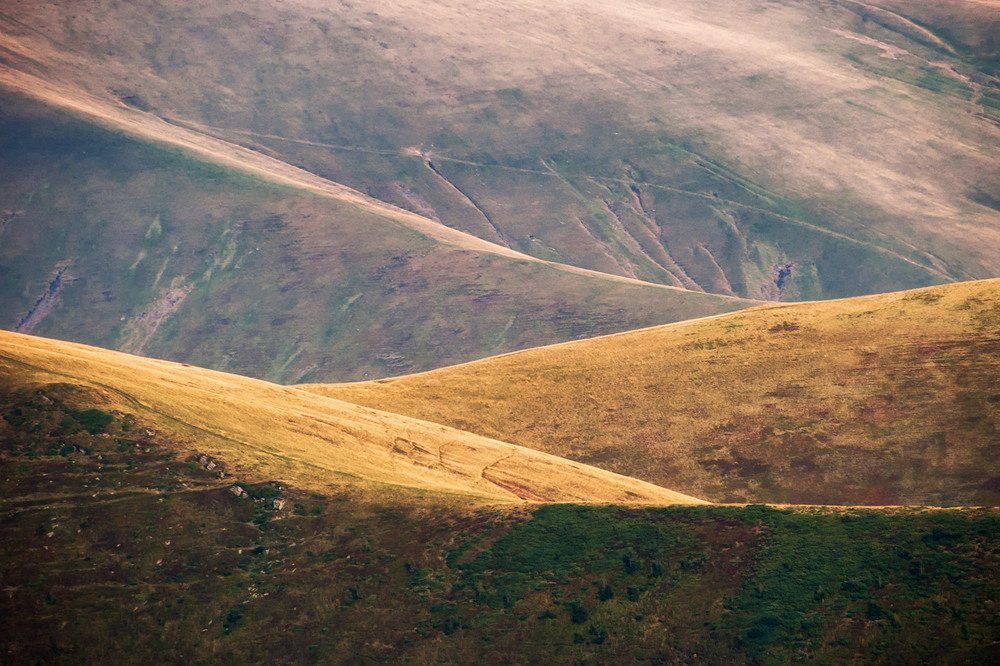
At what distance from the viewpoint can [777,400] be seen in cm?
10319

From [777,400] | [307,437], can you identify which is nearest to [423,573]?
[307,437]

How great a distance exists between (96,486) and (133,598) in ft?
26.0

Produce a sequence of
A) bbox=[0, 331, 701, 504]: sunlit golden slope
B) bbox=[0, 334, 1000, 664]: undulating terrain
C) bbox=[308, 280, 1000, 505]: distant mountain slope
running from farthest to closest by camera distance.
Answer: bbox=[308, 280, 1000, 505]: distant mountain slope → bbox=[0, 331, 701, 504]: sunlit golden slope → bbox=[0, 334, 1000, 664]: undulating terrain

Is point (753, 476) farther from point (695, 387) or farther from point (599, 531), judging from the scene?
point (599, 531)

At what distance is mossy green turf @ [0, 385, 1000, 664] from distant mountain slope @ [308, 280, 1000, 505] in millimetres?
34899

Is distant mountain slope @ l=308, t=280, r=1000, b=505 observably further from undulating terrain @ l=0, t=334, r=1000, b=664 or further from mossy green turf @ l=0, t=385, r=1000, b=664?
mossy green turf @ l=0, t=385, r=1000, b=664

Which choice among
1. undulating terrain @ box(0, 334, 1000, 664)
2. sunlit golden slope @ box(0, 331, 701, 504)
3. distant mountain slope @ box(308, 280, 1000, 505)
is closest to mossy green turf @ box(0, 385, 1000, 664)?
undulating terrain @ box(0, 334, 1000, 664)

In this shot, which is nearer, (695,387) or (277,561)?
(277,561)

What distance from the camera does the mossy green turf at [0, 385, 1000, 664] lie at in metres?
50.3

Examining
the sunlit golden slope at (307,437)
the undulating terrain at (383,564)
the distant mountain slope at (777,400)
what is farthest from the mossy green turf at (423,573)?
the distant mountain slope at (777,400)

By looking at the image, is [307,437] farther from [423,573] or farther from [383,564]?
[423,573]

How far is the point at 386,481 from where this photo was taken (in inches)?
2606

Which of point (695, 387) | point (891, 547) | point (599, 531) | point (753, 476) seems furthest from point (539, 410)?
point (891, 547)

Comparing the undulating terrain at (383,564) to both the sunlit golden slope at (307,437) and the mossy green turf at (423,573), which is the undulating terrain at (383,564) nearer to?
the mossy green turf at (423,573)
